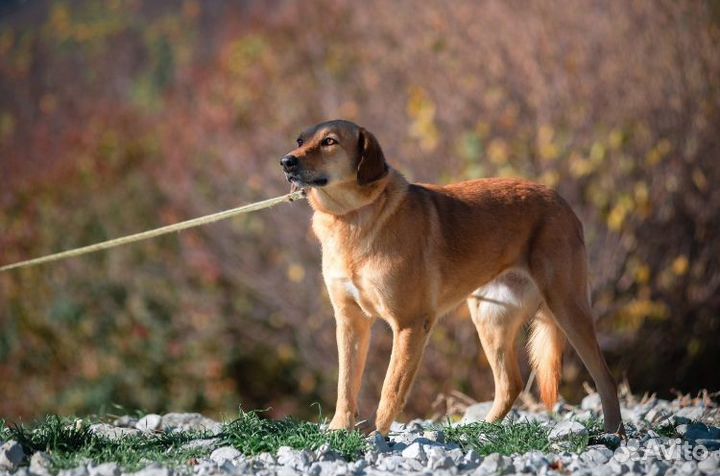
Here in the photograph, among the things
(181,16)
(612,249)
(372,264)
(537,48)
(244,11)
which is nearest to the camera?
(372,264)

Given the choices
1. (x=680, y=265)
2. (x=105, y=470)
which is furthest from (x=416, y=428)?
(x=680, y=265)

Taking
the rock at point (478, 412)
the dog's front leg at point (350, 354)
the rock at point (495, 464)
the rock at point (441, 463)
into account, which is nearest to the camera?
the rock at point (495, 464)

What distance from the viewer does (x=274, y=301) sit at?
999cm

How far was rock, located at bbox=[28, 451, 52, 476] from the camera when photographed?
423 cm

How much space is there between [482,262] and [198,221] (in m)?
1.68

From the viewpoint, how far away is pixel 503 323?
6043mm

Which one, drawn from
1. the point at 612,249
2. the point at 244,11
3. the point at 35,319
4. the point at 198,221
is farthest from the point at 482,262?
the point at 244,11

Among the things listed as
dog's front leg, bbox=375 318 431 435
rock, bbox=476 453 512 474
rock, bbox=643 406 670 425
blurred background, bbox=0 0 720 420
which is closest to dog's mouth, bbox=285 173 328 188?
dog's front leg, bbox=375 318 431 435

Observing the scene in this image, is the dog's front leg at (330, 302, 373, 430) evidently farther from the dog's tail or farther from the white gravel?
the dog's tail

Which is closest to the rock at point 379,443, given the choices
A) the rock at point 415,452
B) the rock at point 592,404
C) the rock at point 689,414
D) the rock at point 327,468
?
the rock at point 415,452

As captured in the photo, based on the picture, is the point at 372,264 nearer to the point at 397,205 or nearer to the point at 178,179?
the point at 397,205

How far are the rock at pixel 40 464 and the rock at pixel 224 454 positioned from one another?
74 cm

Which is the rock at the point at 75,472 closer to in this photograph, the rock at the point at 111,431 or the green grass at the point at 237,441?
the green grass at the point at 237,441

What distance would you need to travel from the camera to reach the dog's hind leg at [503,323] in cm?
594
